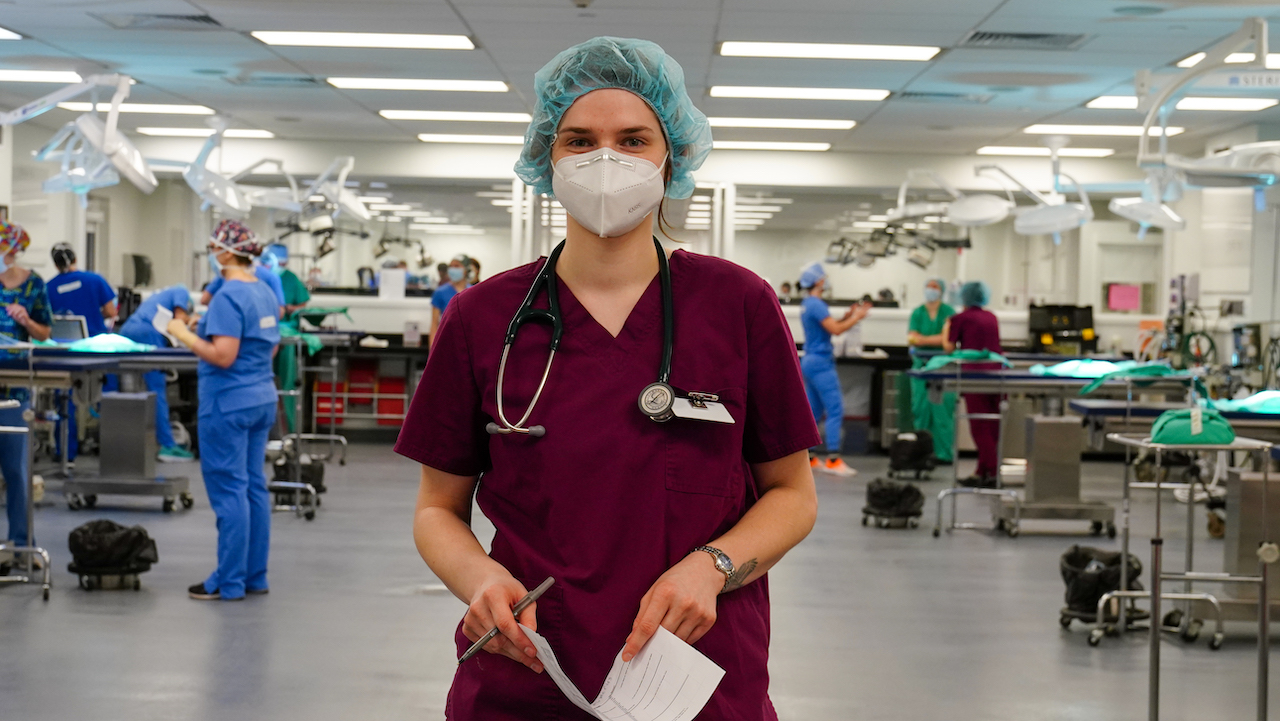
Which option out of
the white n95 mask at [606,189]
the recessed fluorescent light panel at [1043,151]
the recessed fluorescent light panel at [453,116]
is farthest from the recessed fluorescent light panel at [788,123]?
the white n95 mask at [606,189]

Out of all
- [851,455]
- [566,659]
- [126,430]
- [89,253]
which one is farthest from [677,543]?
[89,253]

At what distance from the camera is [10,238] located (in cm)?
566

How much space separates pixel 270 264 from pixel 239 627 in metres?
4.91

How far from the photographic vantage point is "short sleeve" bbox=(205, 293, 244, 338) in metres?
4.21

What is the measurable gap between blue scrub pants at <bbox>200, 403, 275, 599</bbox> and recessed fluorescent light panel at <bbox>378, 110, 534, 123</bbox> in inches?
208

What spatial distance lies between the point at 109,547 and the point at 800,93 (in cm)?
553

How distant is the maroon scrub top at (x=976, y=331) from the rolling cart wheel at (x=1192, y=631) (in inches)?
150

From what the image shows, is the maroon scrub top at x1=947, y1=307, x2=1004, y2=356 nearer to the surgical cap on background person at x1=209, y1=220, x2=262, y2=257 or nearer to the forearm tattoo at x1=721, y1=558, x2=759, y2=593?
the surgical cap on background person at x1=209, y1=220, x2=262, y2=257

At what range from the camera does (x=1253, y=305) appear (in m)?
9.35

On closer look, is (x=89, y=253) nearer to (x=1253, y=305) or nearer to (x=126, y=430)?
(x=126, y=430)

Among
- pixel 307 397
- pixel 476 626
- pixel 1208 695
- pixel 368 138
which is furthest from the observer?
pixel 368 138

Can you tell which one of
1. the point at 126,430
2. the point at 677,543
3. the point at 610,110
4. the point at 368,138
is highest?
the point at 368,138

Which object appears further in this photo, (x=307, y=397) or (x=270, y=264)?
(x=307, y=397)

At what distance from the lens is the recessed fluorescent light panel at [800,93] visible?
8.13 metres
